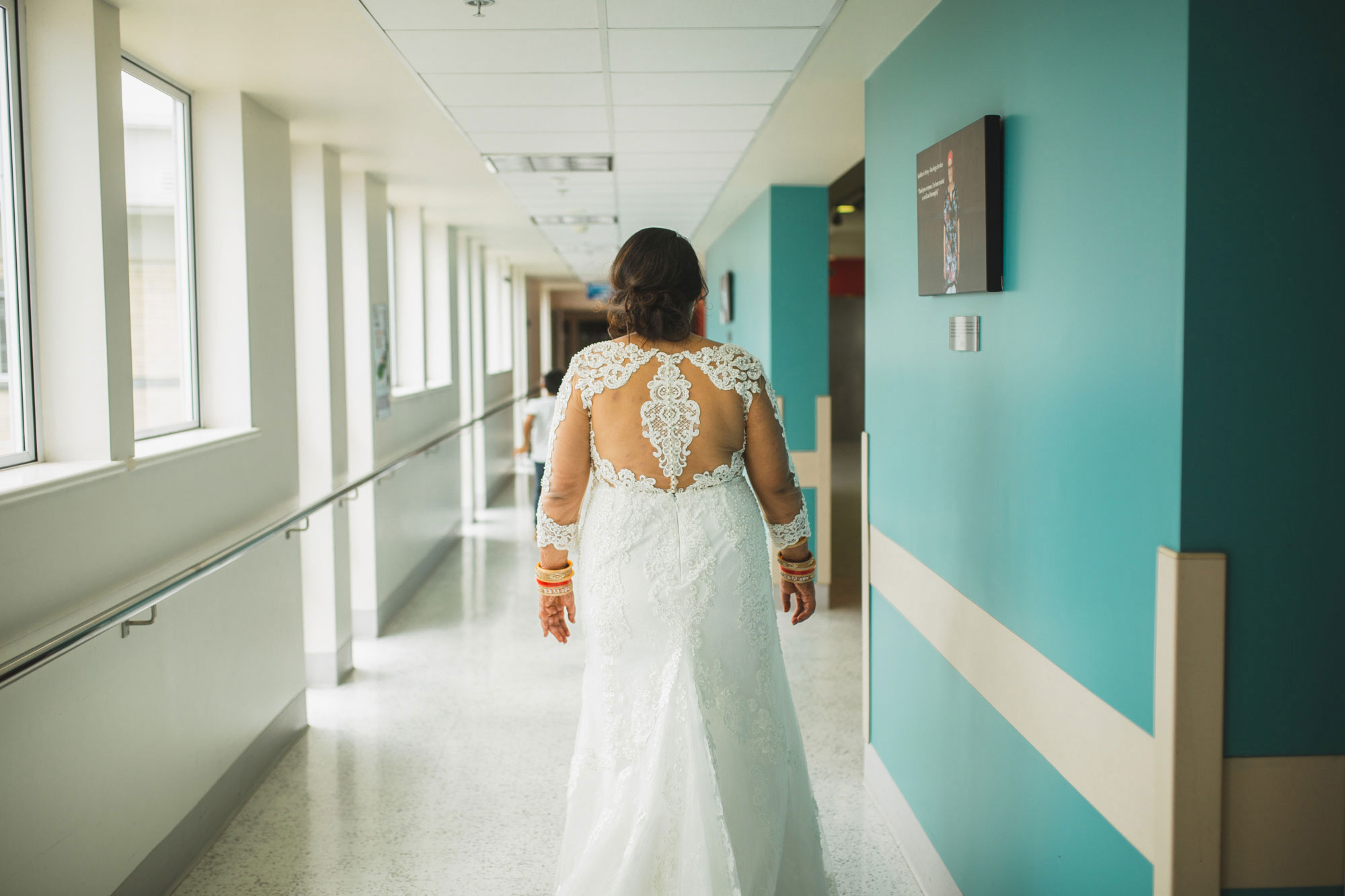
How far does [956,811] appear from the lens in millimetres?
2869

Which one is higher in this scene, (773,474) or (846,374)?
(846,374)

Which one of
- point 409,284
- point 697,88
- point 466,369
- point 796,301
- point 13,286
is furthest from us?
point 466,369

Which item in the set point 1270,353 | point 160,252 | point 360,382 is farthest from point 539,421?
point 1270,353

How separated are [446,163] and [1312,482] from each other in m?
5.34

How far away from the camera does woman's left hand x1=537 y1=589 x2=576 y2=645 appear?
8.93 feet

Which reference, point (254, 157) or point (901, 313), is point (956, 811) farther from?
point (254, 157)

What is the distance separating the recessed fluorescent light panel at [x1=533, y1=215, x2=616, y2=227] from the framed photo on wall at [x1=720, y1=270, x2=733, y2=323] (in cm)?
146

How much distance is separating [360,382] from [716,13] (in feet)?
12.9

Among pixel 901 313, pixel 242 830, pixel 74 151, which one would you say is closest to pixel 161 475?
pixel 74 151

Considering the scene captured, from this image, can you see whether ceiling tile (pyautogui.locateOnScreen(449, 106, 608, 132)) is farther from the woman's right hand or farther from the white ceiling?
the woman's right hand

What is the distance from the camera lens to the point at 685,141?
5.13 metres

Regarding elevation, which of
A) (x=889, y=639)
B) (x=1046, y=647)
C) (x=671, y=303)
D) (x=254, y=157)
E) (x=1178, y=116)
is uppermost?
(x=254, y=157)

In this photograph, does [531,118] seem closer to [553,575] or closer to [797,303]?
[553,575]

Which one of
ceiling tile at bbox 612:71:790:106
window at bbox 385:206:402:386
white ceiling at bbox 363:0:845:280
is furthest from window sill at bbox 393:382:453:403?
ceiling tile at bbox 612:71:790:106
